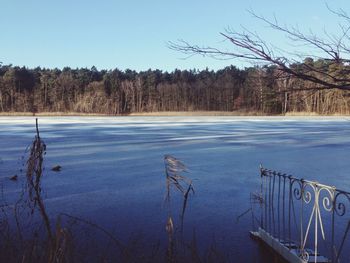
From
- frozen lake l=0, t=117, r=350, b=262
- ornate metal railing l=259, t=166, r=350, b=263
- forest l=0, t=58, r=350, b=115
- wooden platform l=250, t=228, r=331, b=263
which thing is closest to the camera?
wooden platform l=250, t=228, r=331, b=263

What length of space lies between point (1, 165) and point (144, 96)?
6534 cm

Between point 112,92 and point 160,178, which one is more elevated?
point 112,92

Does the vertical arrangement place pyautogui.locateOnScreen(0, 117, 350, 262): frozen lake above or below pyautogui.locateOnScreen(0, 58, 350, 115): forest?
below

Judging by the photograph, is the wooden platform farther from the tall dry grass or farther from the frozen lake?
the tall dry grass

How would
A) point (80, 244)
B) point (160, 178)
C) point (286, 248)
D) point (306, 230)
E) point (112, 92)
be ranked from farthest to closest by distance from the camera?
point (112, 92), point (160, 178), point (306, 230), point (80, 244), point (286, 248)

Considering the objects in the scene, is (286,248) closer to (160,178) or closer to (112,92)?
(160,178)

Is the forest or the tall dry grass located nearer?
the tall dry grass

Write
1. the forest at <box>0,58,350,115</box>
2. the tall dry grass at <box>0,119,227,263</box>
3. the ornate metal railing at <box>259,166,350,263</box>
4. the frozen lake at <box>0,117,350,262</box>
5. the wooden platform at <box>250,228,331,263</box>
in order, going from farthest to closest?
the forest at <box>0,58,350,115</box> → the frozen lake at <box>0,117,350,262</box> → the ornate metal railing at <box>259,166,350,263</box> → the wooden platform at <box>250,228,331,263</box> → the tall dry grass at <box>0,119,227,263</box>

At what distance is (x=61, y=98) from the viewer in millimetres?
70562

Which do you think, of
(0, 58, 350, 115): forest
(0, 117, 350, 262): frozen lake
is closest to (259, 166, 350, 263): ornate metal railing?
(0, 117, 350, 262): frozen lake

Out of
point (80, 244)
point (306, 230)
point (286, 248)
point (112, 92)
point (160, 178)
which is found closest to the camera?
point (286, 248)

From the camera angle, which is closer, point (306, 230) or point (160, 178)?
point (306, 230)

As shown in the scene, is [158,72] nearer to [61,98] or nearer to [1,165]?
[61,98]

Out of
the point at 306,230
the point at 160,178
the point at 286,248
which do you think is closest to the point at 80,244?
the point at 286,248
